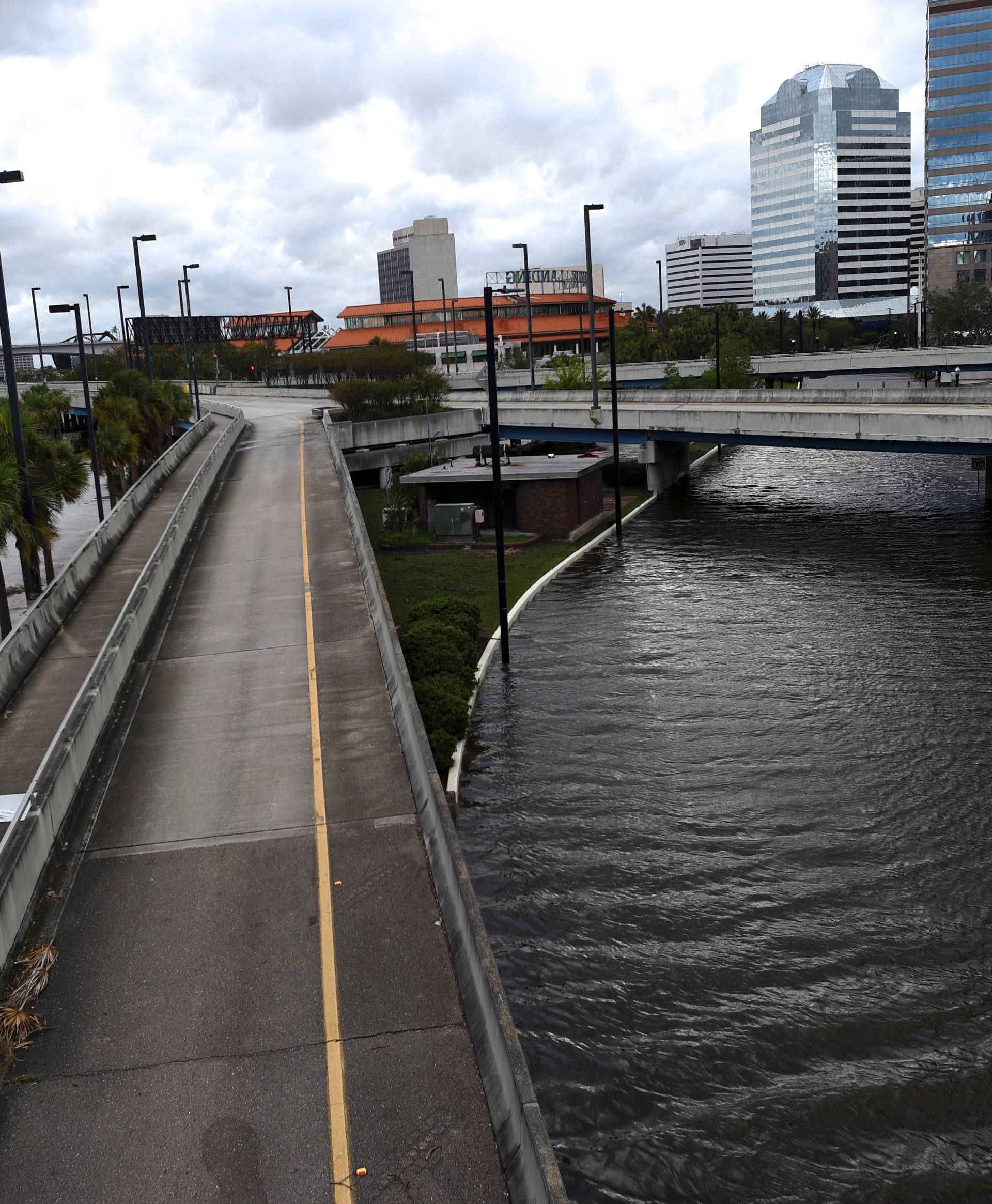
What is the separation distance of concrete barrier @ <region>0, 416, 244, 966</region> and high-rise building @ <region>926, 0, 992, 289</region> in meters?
187

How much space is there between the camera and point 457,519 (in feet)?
155

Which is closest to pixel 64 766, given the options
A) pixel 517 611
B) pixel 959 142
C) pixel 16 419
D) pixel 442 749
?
pixel 442 749

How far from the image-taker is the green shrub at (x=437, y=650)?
83.1 ft

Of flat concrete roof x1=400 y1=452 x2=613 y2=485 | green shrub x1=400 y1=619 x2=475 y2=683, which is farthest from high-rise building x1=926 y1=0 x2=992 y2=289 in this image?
green shrub x1=400 y1=619 x2=475 y2=683

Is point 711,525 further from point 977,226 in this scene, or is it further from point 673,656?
point 977,226

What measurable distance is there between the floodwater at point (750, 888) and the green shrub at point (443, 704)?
0.93 meters

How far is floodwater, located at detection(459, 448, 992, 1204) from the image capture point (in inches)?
490

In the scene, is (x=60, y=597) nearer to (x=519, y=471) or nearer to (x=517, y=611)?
(x=517, y=611)

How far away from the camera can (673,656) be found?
29828mm

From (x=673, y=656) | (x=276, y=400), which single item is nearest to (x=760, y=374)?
(x=276, y=400)

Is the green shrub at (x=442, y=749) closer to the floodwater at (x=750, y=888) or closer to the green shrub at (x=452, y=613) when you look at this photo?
the floodwater at (x=750, y=888)

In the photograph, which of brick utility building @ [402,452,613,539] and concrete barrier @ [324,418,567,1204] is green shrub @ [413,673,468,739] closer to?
concrete barrier @ [324,418,567,1204]

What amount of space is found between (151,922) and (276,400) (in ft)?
274

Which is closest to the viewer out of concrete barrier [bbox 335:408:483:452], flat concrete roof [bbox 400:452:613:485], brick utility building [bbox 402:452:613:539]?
flat concrete roof [bbox 400:452:613:485]
